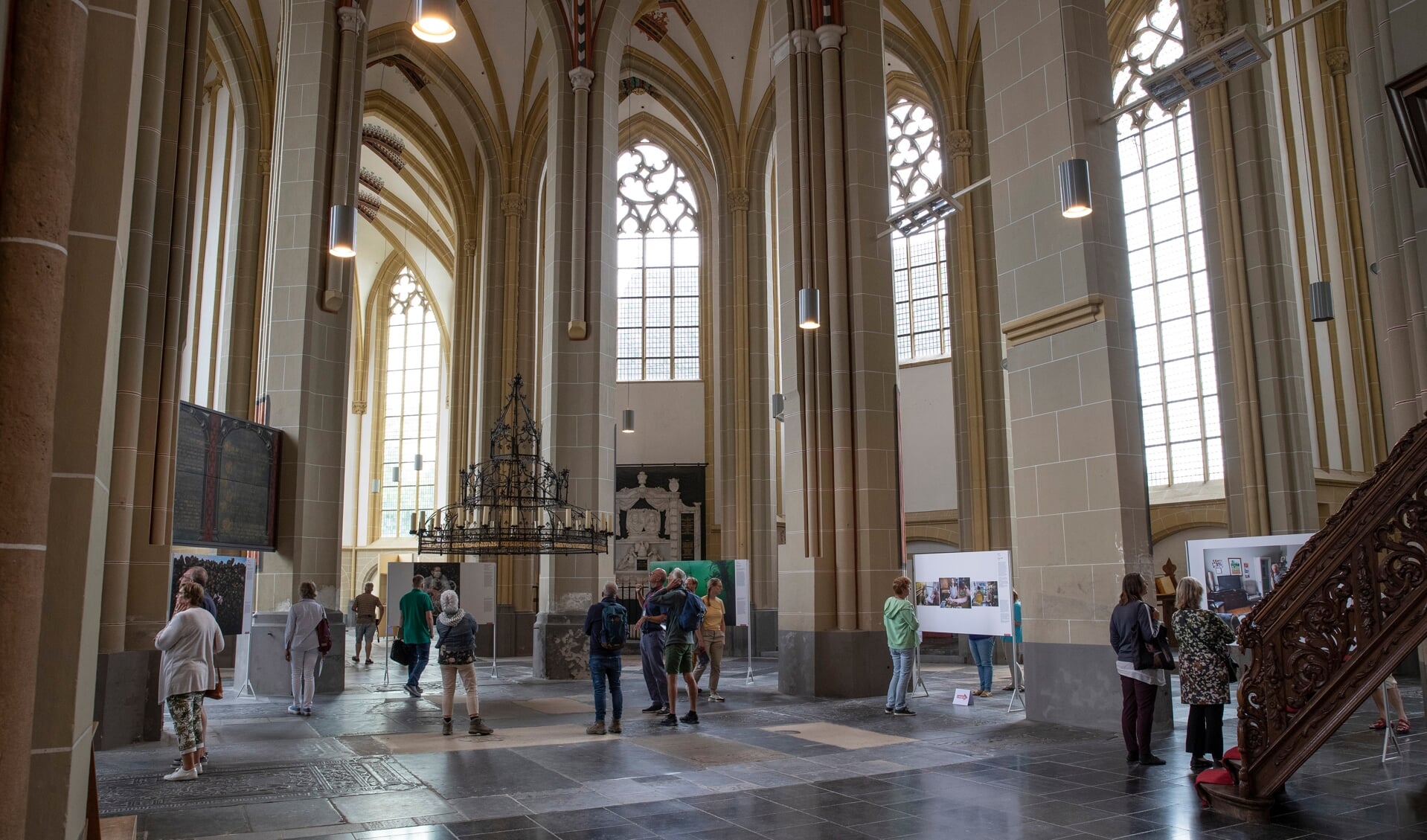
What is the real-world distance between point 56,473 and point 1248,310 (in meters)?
16.5

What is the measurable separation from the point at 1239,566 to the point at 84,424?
38.9 ft

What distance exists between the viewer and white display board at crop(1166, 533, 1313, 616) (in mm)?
10906

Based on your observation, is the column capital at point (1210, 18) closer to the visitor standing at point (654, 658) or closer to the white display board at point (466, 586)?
the visitor standing at point (654, 658)

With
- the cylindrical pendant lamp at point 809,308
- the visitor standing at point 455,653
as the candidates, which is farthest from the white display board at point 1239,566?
the visitor standing at point 455,653

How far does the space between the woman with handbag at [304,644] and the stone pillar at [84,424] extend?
8221mm

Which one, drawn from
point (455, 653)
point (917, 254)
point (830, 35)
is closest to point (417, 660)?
point (455, 653)

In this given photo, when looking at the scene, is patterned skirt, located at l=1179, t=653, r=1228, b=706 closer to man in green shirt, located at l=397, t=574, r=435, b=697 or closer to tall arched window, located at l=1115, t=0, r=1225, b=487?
man in green shirt, located at l=397, t=574, r=435, b=697

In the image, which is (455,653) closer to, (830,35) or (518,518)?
(518,518)

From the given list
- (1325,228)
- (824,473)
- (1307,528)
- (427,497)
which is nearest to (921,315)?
(1325,228)

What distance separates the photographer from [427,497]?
118 feet

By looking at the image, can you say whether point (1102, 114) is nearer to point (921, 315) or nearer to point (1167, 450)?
point (1167, 450)

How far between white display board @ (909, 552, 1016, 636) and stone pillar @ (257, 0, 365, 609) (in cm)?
756

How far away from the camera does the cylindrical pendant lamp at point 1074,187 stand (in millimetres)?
8617

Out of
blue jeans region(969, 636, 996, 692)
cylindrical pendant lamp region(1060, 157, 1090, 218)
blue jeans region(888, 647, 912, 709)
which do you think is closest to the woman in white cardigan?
blue jeans region(888, 647, 912, 709)
